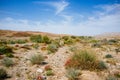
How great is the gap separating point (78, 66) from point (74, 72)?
5.14ft

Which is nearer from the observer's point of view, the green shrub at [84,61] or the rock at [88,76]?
the rock at [88,76]

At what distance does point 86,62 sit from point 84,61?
143 millimetres

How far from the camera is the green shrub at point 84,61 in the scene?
10062 mm

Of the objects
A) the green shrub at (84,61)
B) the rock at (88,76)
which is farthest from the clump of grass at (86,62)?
the rock at (88,76)

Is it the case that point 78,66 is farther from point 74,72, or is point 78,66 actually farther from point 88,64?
point 74,72

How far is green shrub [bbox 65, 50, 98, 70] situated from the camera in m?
10.1

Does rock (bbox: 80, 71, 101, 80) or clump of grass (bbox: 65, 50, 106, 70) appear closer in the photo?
rock (bbox: 80, 71, 101, 80)

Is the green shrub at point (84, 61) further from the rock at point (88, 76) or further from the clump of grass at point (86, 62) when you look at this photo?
the rock at point (88, 76)

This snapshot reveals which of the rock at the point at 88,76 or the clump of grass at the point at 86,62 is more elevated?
the clump of grass at the point at 86,62

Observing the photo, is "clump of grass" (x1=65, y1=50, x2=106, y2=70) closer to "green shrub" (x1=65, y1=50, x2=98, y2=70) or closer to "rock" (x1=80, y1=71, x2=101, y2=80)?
"green shrub" (x1=65, y1=50, x2=98, y2=70)

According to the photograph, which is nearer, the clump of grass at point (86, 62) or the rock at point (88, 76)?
the rock at point (88, 76)

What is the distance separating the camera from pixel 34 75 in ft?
30.7

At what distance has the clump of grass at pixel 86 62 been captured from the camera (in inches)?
396

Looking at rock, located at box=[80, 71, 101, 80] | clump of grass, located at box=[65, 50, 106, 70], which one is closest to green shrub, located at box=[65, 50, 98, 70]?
clump of grass, located at box=[65, 50, 106, 70]
